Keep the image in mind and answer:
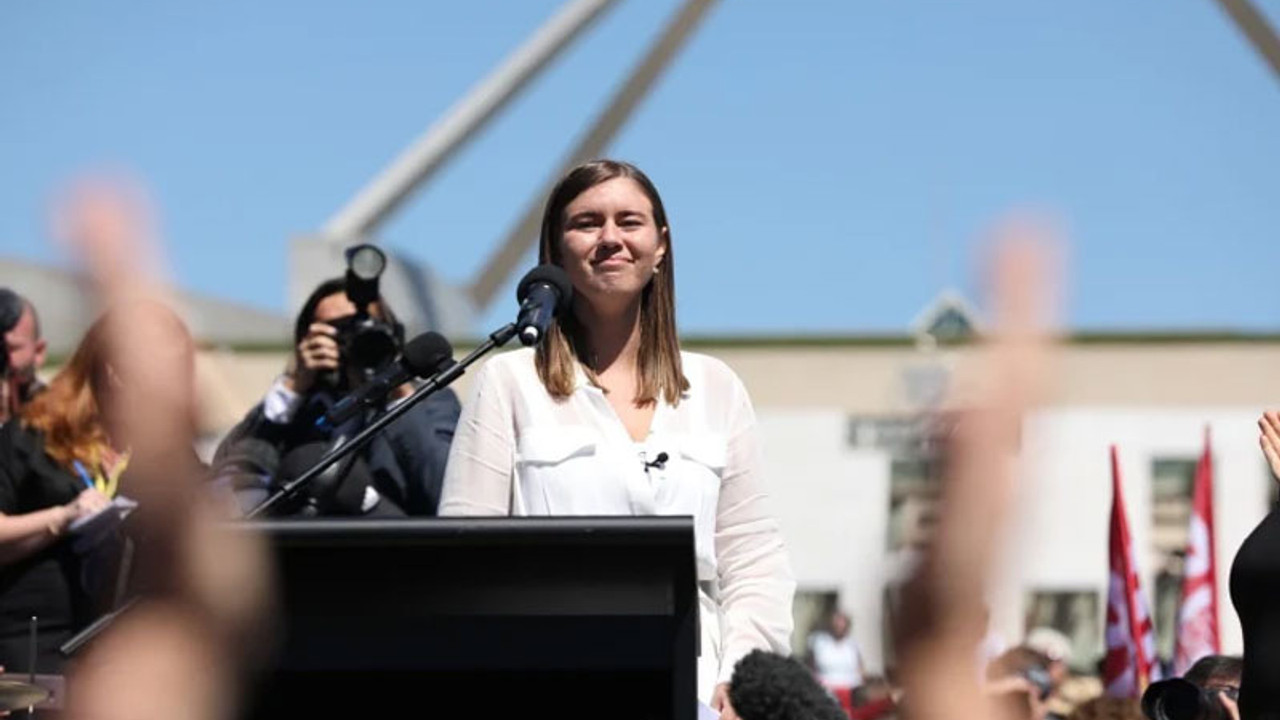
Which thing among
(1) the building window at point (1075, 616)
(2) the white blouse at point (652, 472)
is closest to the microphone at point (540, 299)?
(2) the white blouse at point (652, 472)

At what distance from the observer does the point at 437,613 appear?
3.36m

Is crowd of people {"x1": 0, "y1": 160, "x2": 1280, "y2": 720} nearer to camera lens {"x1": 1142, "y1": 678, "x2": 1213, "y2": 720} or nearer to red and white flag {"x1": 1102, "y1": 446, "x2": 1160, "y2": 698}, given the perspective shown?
camera lens {"x1": 1142, "y1": 678, "x2": 1213, "y2": 720}

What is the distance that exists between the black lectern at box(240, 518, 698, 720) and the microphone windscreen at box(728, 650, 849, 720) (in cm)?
54

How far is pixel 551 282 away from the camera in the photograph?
14.7ft

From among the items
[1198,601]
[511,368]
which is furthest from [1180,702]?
[1198,601]

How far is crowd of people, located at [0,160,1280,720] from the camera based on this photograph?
237 cm

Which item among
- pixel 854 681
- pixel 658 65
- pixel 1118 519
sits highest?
pixel 658 65

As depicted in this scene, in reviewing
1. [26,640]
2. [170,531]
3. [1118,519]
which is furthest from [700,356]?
[1118,519]

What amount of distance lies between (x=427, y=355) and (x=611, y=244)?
42cm

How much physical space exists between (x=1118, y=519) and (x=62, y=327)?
6.71 m

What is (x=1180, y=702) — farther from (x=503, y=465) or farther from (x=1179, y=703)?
(x=503, y=465)

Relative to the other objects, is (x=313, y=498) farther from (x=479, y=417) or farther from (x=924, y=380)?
(x=924, y=380)

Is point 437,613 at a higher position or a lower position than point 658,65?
lower

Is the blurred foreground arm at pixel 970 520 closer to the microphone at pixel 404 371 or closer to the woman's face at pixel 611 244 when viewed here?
the woman's face at pixel 611 244
